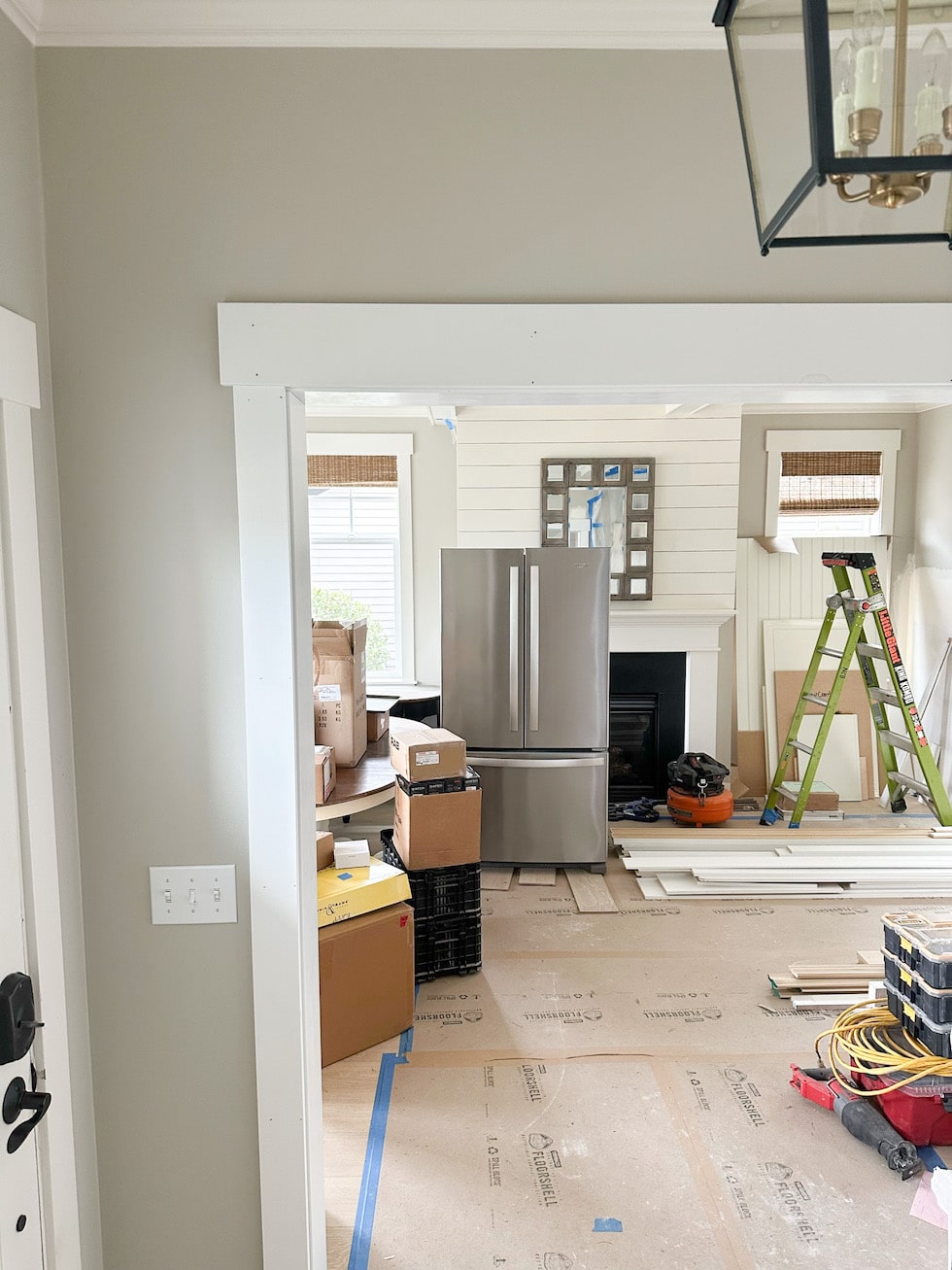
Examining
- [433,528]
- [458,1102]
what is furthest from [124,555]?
[433,528]

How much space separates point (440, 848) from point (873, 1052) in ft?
5.32

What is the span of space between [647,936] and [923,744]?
2.09 metres

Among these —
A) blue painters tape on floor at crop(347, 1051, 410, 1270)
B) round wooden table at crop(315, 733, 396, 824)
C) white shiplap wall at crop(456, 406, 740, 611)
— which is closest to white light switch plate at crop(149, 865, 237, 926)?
blue painters tape on floor at crop(347, 1051, 410, 1270)

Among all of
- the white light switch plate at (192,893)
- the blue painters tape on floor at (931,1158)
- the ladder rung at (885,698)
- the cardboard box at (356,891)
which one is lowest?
the blue painters tape on floor at (931,1158)

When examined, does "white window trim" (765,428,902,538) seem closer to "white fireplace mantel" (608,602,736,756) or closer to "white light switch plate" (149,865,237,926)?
"white fireplace mantel" (608,602,736,756)

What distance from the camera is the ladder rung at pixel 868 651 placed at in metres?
5.13

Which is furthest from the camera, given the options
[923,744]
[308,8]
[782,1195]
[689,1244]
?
[923,744]

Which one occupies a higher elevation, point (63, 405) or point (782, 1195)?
point (63, 405)

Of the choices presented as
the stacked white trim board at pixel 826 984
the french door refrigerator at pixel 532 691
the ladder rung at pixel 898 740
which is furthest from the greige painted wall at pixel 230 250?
the ladder rung at pixel 898 740

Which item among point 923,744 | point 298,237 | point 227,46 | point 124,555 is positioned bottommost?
point 923,744

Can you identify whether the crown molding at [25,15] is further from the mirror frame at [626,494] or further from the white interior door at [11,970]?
the mirror frame at [626,494]

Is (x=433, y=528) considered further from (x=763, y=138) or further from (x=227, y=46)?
(x=763, y=138)

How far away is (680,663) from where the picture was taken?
5.57m

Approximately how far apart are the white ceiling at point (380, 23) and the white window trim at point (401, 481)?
419 cm
